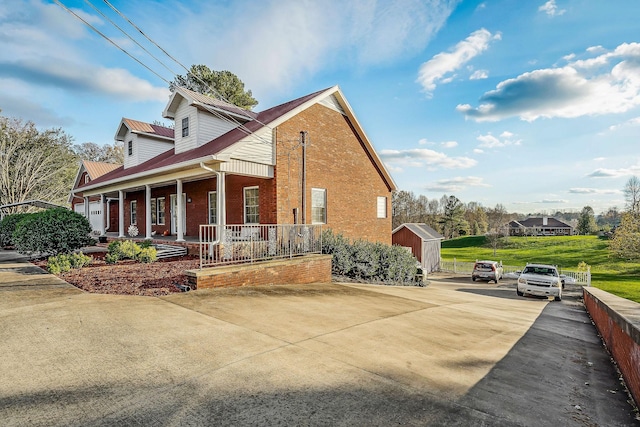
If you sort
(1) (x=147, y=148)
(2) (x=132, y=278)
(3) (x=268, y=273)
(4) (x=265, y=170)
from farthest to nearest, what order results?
(1) (x=147, y=148)
(4) (x=265, y=170)
(3) (x=268, y=273)
(2) (x=132, y=278)

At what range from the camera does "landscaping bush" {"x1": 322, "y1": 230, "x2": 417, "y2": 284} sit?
492 inches

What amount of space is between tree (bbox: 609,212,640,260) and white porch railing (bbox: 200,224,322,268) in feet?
67.4

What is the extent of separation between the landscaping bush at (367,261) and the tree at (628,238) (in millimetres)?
15508

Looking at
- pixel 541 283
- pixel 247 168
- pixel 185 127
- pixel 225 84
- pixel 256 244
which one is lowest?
pixel 541 283

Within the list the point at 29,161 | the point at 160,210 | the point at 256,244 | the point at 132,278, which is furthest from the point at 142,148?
the point at 29,161

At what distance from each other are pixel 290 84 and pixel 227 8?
6.23 meters

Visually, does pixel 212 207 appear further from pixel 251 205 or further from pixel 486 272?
pixel 486 272

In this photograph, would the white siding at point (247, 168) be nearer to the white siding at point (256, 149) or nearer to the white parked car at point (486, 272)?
the white siding at point (256, 149)

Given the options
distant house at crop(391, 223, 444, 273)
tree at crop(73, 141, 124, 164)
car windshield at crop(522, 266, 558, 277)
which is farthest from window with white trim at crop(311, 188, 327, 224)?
tree at crop(73, 141, 124, 164)

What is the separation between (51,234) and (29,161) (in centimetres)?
2649

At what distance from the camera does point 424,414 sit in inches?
119

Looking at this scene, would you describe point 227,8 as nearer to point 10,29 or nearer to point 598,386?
point 10,29

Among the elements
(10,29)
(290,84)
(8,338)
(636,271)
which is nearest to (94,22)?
(10,29)

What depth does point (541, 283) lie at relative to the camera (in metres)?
15.2
